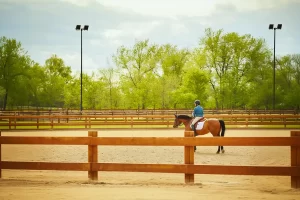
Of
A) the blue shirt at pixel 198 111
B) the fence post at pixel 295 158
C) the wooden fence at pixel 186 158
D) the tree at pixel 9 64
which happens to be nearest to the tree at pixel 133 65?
the tree at pixel 9 64

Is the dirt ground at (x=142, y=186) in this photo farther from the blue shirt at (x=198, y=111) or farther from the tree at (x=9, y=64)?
the tree at (x=9, y=64)

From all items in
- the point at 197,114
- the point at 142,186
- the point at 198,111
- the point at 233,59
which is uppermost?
the point at 233,59

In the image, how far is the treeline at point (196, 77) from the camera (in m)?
57.0

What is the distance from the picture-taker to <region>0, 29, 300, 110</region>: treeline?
5700cm

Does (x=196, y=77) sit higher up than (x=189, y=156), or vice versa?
(x=196, y=77)

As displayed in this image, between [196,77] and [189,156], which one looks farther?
[196,77]

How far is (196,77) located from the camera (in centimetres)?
5600

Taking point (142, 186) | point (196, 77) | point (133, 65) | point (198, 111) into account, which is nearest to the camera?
point (142, 186)

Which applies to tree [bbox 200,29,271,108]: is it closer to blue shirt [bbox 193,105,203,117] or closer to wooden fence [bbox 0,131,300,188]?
blue shirt [bbox 193,105,203,117]

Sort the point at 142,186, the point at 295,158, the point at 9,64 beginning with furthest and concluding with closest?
the point at 9,64, the point at 142,186, the point at 295,158

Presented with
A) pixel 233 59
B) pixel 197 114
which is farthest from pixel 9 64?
pixel 197 114

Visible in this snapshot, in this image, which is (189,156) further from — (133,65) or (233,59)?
(133,65)

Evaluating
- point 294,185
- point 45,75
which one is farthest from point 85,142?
point 45,75

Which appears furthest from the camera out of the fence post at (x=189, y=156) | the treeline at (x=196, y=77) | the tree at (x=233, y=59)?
the tree at (x=233, y=59)
